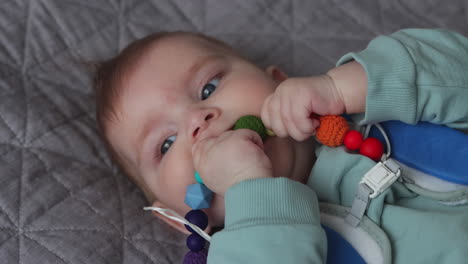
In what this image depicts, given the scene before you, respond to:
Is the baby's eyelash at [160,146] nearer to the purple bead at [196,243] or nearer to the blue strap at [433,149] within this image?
the purple bead at [196,243]

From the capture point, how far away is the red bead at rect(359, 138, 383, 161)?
1.03 m

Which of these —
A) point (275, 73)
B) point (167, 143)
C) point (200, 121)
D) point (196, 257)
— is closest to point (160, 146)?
point (167, 143)

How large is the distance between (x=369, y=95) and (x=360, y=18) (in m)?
0.69

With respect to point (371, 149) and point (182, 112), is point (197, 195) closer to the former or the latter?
point (182, 112)

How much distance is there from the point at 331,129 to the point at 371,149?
0.36 ft

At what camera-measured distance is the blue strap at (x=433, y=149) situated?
1.00 meters

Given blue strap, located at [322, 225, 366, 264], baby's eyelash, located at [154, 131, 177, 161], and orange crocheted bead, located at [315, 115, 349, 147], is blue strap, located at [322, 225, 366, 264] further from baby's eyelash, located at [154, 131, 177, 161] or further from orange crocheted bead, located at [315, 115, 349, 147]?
baby's eyelash, located at [154, 131, 177, 161]

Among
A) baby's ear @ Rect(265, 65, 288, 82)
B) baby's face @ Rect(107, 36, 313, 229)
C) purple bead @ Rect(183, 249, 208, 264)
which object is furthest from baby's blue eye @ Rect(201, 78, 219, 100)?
purple bead @ Rect(183, 249, 208, 264)

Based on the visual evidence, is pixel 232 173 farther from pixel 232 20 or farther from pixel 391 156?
pixel 232 20

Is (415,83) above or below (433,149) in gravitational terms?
above

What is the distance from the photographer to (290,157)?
3.52ft

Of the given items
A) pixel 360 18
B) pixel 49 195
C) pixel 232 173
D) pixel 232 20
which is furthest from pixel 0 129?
pixel 360 18

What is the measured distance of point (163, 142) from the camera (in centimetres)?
112

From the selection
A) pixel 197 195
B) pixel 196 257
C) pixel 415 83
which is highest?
pixel 415 83
